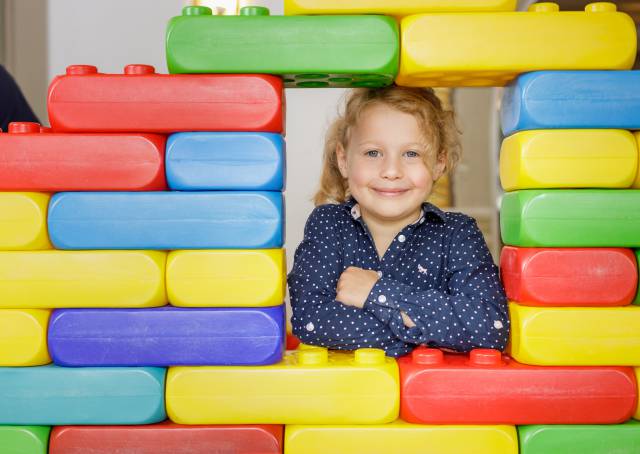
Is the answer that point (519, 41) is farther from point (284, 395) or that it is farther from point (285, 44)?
point (284, 395)

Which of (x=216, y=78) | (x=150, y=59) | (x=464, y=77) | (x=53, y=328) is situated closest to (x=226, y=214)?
(x=216, y=78)

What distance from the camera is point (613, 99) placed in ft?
4.08

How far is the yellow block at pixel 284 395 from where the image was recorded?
1244mm

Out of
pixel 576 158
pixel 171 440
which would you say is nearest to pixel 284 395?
pixel 171 440

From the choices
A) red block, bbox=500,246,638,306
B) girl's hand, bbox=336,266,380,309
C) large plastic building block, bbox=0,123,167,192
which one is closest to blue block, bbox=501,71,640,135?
red block, bbox=500,246,638,306

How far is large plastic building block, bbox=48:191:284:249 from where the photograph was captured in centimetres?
125

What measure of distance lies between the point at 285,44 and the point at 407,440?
756 mm

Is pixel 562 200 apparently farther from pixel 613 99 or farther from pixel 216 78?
pixel 216 78

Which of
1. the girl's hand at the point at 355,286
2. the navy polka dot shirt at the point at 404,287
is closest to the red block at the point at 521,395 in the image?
Answer: the navy polka dot shirt at the point at 404,287

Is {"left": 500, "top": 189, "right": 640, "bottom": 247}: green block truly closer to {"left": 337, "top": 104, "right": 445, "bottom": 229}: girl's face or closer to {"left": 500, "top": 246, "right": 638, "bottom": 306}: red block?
{"left": 500, "top": 246, "right": 638, "bottom": 306}: red block

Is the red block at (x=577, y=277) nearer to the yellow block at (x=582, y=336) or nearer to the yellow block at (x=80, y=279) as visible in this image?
the yellow block at (x=582, y=336)

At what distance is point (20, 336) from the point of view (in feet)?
4.10

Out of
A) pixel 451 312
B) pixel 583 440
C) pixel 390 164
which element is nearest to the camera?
pixel 583 440

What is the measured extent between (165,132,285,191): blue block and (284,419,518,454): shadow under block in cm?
47
